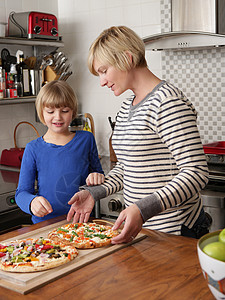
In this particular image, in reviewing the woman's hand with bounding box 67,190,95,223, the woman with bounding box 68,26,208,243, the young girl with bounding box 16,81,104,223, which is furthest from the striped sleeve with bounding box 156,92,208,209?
the young girl with bounding box 16,81,104,223

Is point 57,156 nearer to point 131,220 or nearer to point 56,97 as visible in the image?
point 56,97

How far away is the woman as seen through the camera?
1220 mm

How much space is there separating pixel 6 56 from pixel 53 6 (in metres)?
0.72

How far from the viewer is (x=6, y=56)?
2863 millimetres

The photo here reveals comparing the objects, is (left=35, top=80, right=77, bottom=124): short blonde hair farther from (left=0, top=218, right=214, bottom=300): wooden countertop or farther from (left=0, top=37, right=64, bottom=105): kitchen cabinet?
(left=0, top=37, right=64, bottom=105): kitchen cabinet

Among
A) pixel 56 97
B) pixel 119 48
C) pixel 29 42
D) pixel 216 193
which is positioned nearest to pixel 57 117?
pixel 56 97

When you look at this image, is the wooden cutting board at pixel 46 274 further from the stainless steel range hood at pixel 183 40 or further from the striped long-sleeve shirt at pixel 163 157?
the stainless steel range hood at pixel 183 40

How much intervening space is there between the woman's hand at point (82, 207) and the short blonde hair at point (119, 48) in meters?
0.46

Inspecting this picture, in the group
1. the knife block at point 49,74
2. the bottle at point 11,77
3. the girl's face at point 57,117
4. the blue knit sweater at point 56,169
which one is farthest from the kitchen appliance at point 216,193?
the bottle at point 11,77

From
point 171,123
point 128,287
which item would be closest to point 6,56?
point 171,123

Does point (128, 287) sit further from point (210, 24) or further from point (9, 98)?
point (9, 98)

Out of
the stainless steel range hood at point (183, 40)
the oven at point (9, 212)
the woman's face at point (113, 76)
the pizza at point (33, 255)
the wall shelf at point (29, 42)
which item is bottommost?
the oven at point (9, 212)

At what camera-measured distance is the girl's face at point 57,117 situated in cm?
179

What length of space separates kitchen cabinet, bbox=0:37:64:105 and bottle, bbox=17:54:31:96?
6 cm
